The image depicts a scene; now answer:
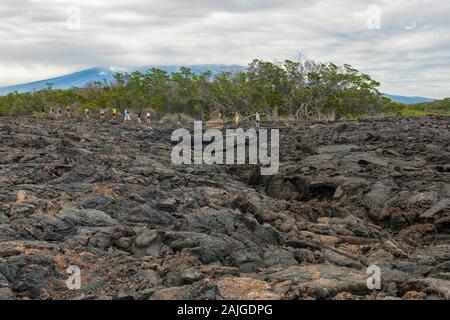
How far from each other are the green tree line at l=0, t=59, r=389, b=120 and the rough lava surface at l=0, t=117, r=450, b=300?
27548 millimetres

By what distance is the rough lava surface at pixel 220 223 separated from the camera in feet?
30.9

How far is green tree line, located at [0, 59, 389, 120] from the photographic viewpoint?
173 ft

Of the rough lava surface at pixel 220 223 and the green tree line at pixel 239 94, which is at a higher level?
the green tree line at pixel 239 94

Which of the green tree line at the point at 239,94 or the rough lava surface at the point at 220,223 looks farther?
the green tree line at the point at 239,94

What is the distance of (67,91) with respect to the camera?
6812 centimetres

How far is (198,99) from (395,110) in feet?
71.4

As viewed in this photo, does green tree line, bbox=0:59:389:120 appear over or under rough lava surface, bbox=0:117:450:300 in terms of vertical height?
over

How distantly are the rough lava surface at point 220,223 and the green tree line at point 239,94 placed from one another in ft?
90.4

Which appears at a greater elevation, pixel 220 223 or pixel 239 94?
pixel 239 94

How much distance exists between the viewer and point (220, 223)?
13.3m

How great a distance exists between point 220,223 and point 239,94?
144 feet

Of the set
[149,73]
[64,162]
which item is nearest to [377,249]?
[64,162]
